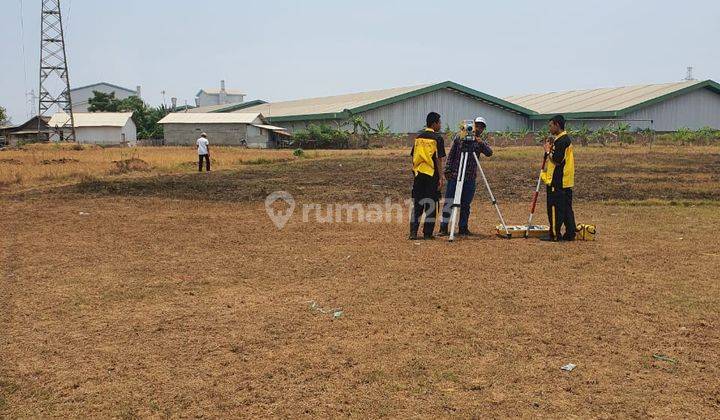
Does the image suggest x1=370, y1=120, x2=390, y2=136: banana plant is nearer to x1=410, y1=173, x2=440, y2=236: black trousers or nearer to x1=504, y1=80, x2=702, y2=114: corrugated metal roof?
x1=504, y1=80, x2=702, y2=114: corrugated metal roof

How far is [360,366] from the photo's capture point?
4.41 metres

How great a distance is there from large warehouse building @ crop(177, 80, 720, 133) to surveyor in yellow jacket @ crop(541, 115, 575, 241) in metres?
48.1

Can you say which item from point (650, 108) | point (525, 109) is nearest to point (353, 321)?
point (650, 108)

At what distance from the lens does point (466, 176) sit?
980cm

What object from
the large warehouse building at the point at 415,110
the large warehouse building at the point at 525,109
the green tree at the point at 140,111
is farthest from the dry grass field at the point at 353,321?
the green tree at the point at 140,111

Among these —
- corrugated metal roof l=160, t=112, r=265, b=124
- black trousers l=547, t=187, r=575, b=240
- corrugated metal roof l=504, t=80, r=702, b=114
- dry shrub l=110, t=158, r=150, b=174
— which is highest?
corrugated metal roof l=504, t=80, r=702, b=114

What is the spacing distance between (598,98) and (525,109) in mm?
7051

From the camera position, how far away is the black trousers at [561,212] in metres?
8.96

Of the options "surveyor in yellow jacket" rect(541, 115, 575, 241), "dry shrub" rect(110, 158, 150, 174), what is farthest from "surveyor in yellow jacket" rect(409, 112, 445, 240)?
"dry shrub" rect(110, 158, 150, 174)

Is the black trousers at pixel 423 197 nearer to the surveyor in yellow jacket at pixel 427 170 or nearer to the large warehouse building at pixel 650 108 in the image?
the surveyor in yellow jacket at pixel 427 170

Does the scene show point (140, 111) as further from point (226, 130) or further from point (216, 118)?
point (226, 130)

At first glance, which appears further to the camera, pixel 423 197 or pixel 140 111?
pixel 140 111

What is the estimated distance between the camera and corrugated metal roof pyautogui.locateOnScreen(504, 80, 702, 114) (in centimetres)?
5884

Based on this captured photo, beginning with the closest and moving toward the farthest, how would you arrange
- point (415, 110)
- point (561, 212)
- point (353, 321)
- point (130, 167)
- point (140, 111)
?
point (353, 321) → point (561, 212) → point (130, 167) → point (415, 110) → point (140, 111)
